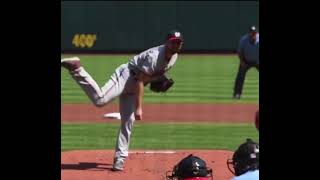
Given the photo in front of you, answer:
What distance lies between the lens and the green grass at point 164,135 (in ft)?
36.6

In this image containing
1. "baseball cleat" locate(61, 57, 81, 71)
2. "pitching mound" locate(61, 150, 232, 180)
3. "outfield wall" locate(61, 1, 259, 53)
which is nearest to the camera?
"baseball cleat" locate(61, 57, 81, 71)

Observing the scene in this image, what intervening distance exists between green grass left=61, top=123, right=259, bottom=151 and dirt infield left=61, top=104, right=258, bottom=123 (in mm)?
737

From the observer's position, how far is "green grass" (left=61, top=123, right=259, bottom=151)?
11.1m

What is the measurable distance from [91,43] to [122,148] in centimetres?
2712

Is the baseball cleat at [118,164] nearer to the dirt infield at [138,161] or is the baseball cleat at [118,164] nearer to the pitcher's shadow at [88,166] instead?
the dirt infield at [138,161]

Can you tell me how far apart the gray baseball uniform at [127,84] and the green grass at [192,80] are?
9013 millimetres

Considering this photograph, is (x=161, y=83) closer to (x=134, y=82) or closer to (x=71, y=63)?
(x=134, y=82)

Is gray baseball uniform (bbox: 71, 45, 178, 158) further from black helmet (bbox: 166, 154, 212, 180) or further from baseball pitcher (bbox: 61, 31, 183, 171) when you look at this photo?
black helmet (bbox: 166, 154, 212, 180)

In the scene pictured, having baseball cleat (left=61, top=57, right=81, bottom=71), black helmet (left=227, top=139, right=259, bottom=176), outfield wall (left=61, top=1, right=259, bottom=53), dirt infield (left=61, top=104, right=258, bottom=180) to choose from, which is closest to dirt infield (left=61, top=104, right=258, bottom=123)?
dirt infield (left=61, top=104, right=258, bottom=180)

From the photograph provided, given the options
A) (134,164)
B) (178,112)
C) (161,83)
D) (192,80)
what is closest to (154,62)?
(161,83)

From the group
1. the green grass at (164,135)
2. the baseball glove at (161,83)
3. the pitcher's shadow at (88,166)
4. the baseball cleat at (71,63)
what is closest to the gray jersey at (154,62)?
the baseball glove at (161,83)
